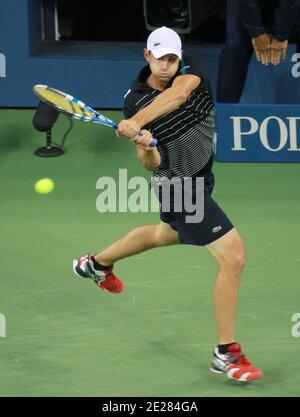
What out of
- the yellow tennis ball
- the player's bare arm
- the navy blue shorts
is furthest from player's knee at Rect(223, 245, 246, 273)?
the yellow tennis ball

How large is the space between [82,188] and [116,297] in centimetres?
223

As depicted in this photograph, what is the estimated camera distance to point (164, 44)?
7457mm

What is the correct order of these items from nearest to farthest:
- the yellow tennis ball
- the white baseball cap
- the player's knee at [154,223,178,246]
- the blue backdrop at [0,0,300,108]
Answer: the white baseball cap < the player's knee at [154,223,178,246] < the yellow tennis ball < the blue backdrop at [0,0,300,108]

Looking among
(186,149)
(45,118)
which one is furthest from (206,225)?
(45,118)

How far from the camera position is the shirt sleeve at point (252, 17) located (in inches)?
422

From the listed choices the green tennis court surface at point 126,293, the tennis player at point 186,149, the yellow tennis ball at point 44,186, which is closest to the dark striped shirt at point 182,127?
the tennis player at point 186,149

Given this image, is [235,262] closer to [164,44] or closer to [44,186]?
[164,44]

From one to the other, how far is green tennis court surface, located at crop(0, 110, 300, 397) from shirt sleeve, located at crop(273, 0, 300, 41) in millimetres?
1185

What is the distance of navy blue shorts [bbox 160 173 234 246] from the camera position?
7.51 m

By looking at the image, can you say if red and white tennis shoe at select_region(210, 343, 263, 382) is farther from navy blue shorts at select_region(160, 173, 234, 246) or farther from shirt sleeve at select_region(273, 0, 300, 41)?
shirt sleeve at select_region(273, 0, 300, 41)

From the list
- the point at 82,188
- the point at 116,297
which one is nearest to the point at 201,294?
the point at 116,297

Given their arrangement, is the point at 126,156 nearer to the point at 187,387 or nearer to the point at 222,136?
the point at 222,136

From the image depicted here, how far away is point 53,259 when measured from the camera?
30.3ft

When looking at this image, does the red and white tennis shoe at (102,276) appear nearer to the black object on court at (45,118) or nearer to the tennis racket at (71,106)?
the tennis racket at (71,106)
